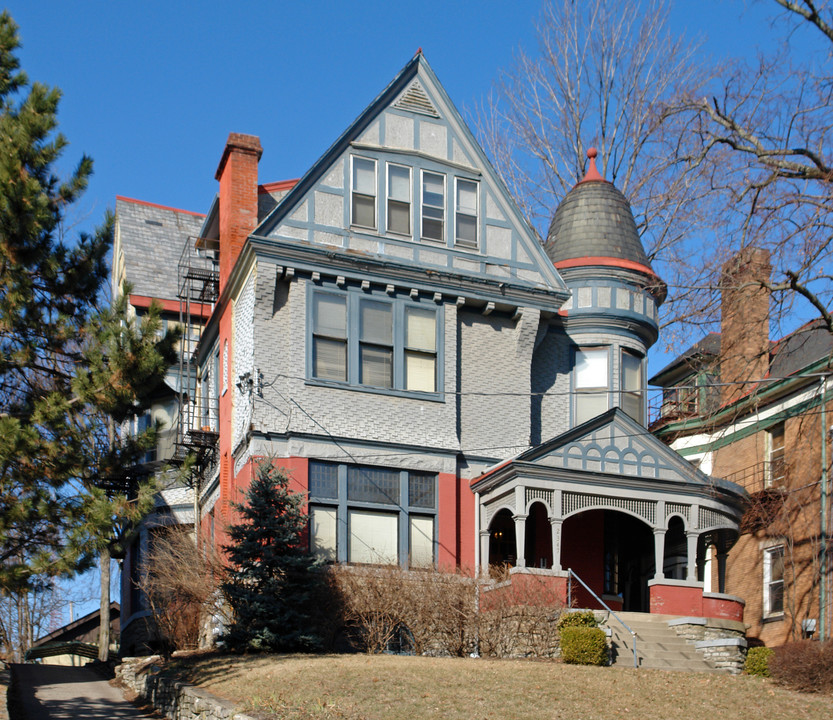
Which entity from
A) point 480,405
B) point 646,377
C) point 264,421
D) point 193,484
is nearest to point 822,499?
point 646,377

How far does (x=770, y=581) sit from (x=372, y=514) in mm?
11255

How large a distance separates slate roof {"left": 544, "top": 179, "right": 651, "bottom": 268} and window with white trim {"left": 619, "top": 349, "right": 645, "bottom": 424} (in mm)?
2489

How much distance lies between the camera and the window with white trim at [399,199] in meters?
23.5

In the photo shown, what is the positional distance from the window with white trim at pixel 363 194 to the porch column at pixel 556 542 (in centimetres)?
731

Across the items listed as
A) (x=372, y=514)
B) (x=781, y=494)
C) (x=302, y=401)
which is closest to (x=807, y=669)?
(x=372, y=514)

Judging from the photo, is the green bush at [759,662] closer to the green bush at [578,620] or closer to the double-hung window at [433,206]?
the green bush at [578,620]

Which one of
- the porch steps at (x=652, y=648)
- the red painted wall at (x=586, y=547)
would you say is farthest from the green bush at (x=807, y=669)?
the red painted wall at (x=586, y=547)

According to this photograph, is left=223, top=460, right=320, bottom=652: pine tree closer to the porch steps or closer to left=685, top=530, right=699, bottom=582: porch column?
the porch steps

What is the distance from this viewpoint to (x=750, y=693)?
15.4m

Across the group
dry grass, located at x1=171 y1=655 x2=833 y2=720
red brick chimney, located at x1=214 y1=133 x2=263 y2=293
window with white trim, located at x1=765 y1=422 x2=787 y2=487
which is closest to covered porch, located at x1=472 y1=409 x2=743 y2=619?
window with white trim, located at x1=765 y1=422 x2=787 y2=487

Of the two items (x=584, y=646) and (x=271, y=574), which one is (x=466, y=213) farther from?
(x=584, y=646)

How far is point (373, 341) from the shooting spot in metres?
22.5

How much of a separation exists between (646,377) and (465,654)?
34.2 ft

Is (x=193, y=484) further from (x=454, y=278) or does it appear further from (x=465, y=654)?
(x=465, y=654)
